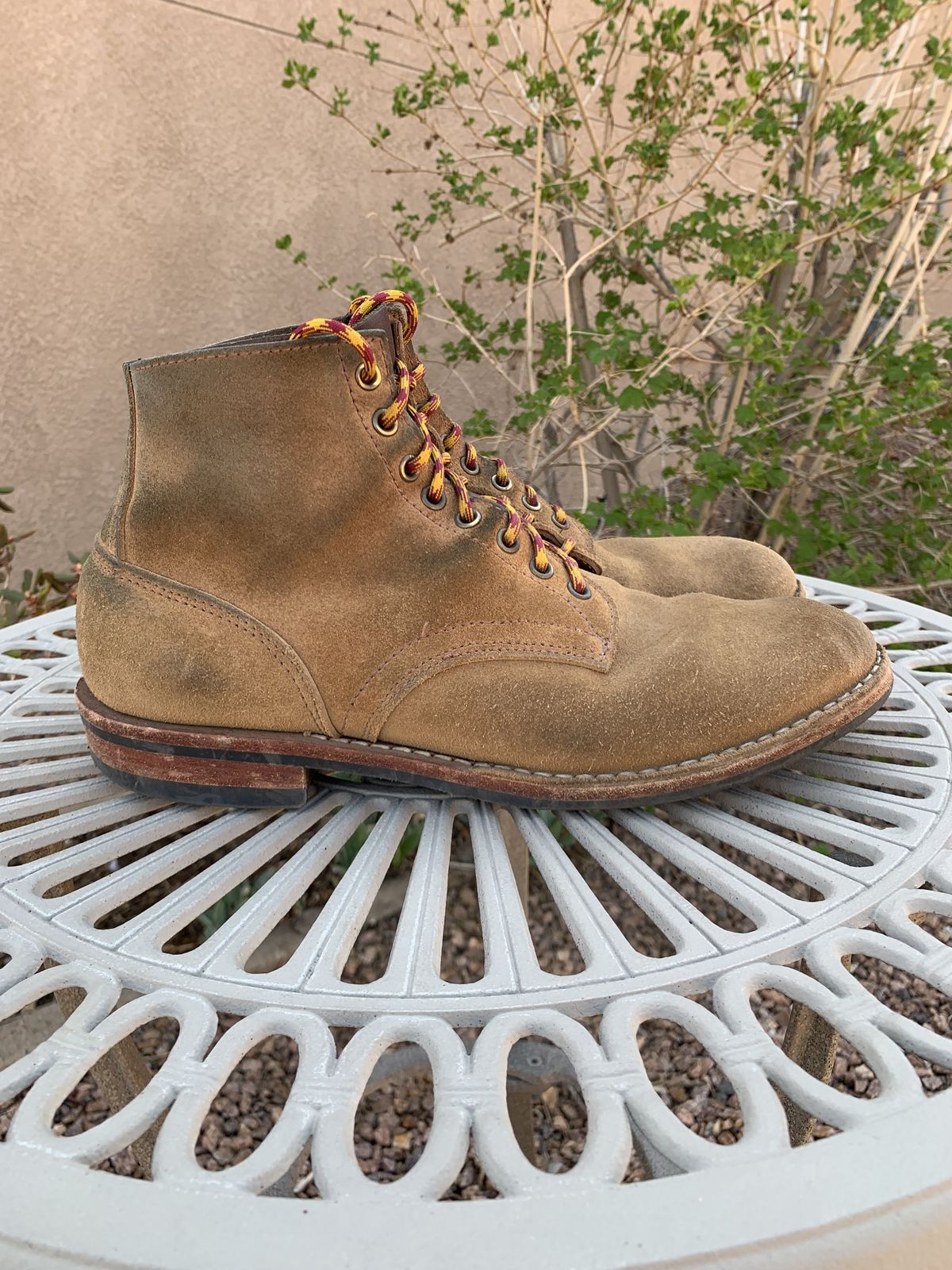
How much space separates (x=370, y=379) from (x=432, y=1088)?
1.15m

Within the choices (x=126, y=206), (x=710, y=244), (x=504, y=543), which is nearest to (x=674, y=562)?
(x=504, y=543)

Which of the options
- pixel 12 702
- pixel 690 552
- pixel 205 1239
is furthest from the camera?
pixel 690 552

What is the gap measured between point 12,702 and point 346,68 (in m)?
2.07

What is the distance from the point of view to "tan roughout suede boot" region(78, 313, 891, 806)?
735 mm

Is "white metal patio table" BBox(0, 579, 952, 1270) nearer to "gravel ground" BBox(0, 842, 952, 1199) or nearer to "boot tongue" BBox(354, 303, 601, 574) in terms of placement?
"boot tongue" BBox(354, 303, 601, 574)

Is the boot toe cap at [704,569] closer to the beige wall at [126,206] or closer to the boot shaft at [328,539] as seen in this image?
the boot shaft at [328,539]

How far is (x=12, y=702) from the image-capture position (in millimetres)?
997

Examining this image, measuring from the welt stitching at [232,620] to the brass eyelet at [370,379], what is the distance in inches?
9.7

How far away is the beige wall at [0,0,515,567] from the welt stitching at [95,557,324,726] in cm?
151

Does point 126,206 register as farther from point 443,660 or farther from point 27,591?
point 443,660

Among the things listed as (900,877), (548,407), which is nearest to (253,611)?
(900,877)

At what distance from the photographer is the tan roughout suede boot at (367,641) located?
0.74 m

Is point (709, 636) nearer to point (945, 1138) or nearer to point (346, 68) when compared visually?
point (945, 1138)

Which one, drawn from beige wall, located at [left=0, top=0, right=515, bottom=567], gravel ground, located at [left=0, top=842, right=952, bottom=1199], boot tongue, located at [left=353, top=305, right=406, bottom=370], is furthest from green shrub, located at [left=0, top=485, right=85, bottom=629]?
boot tongue, located at [left=353, top=305, right=406, bottom=370]
